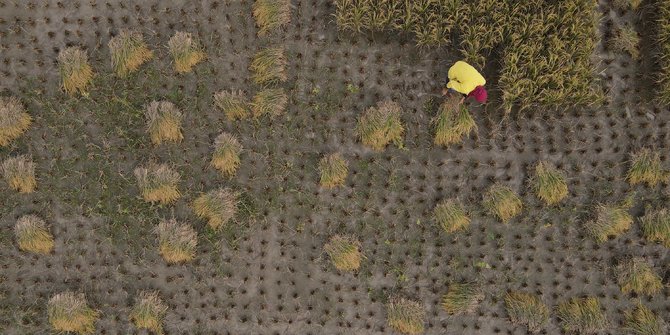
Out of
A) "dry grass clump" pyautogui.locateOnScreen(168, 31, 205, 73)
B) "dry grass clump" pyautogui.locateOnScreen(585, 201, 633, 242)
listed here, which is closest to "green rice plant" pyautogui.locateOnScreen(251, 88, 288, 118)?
"dry grass clump" pyautogui.locateOnScreen(168, 31, 205, 73)

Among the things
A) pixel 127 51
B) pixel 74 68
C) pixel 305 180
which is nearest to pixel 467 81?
pixel 305 180

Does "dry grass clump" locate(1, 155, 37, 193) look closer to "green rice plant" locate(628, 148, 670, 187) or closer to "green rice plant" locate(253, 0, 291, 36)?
"green rice plant" locate(253, 0, 291, 36)

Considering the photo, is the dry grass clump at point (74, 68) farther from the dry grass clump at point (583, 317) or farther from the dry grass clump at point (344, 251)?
the dry grass clump at point (583, 317)

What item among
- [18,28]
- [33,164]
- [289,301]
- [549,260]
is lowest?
[289,301]

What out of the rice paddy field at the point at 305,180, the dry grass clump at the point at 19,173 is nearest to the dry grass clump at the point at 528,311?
the rice paddy field at the point at 305,180

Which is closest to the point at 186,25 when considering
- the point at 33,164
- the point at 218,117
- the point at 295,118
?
the point at 218,117

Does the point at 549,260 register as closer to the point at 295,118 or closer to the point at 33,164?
the point at 295,118
